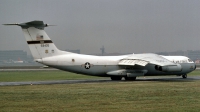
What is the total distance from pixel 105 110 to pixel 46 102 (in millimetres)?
4445

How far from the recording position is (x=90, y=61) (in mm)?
39062

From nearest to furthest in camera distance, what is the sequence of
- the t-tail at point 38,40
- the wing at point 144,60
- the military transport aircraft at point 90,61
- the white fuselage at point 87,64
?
the t-tail at point 38,40 < the military transport aircraft at point 90,61 < the white fuselage at point 87,64 < the wing at point 144,60

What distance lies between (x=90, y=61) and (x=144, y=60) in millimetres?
6263

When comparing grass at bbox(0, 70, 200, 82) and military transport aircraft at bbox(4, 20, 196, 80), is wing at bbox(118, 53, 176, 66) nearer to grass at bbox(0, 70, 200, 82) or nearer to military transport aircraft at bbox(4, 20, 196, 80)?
military transport aircraft at bbox(4, 20, 196, 80)

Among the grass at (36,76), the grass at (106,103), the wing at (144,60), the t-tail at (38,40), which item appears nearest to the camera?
the grass at (106,103)

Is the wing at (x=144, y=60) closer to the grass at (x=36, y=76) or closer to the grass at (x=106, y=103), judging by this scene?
the grass at (x=36, y=76)

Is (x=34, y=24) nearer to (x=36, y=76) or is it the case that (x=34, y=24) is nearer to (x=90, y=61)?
(x=90, y=61)

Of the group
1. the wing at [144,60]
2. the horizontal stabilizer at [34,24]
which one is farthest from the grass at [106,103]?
the wing at [144,60]

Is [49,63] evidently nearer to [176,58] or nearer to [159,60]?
[159,60]

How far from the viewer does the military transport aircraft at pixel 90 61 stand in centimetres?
3684

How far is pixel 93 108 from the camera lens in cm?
1762

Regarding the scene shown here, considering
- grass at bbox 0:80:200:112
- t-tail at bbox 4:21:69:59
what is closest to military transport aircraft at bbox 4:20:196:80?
t-tail at bbox 4:21:69:59

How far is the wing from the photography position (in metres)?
38.9

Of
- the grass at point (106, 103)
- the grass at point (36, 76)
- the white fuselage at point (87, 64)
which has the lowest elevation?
the grass at point (106, 103)
